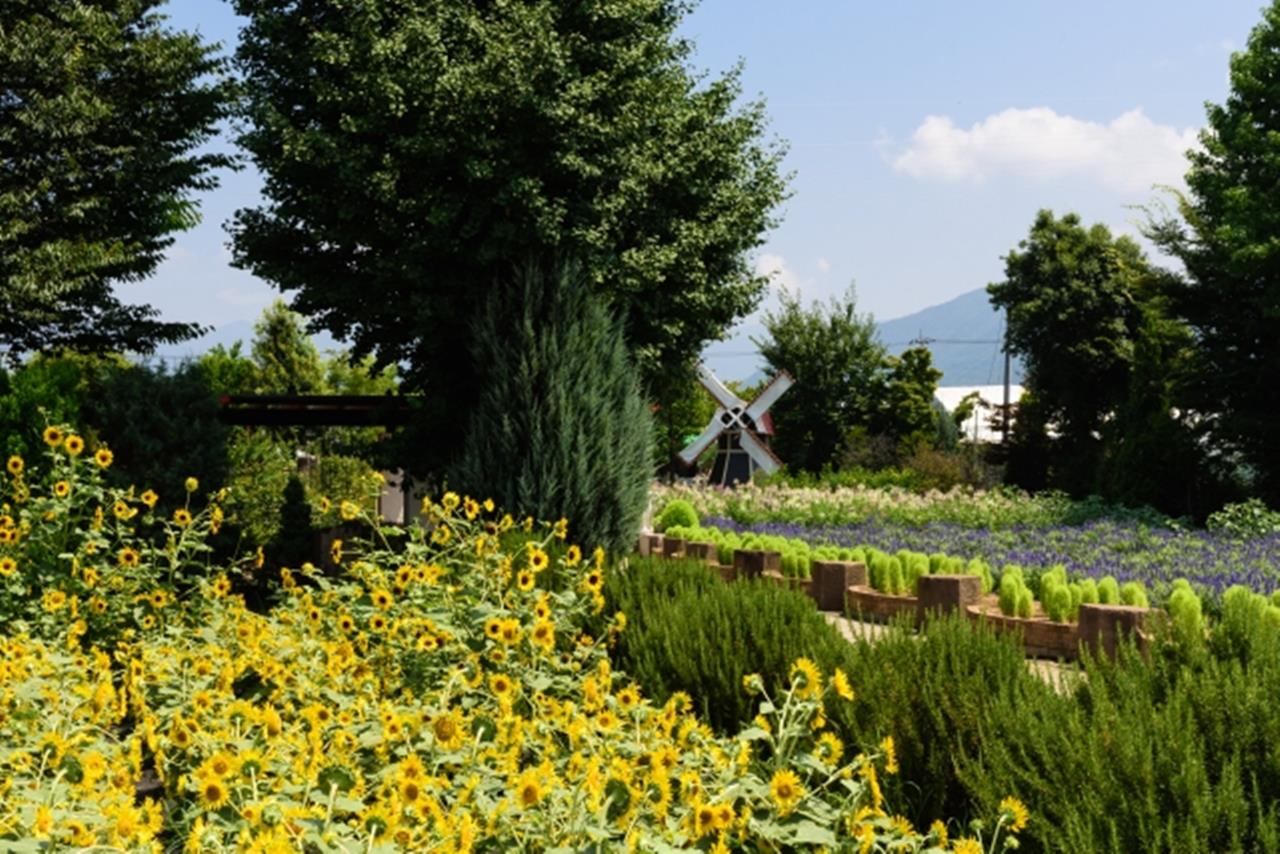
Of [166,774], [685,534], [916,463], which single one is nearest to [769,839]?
[166,774]

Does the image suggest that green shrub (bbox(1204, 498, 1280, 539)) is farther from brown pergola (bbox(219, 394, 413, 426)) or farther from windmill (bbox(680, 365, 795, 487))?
windmill (bbox(680, 365, 795, 487))

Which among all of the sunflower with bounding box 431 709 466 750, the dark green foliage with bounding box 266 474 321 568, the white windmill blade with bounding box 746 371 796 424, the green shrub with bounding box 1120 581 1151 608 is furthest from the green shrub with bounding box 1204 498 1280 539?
the sunflower with bounding box 431 709 466 750

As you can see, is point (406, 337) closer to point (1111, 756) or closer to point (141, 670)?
point (141, 670)

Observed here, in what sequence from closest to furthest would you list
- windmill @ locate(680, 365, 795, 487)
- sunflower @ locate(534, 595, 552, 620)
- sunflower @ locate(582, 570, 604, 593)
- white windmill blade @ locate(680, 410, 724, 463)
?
sunflower @ locate(534, 595, 552, 620) → sunflower @ locate(582, 570, 604, 593) → windmill @ locate(680, 365, 795, 487) → white windmill blade @ locate(680, 410, 724, 463)

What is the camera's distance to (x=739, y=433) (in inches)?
1313

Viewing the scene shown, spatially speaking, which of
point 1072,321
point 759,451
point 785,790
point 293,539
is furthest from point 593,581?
point 1072,321

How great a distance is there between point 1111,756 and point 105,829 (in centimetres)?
301

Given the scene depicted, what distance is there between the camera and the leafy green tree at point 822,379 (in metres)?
36.8

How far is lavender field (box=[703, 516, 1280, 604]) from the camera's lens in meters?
11.5

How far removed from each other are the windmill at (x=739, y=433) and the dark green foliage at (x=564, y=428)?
18932 millimetres

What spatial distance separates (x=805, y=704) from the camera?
3604 mm

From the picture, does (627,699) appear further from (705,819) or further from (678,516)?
(678,516)

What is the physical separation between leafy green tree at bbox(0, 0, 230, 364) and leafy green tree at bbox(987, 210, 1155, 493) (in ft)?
70.2

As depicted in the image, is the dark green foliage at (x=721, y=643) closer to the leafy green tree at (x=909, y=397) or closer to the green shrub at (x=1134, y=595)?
the green shrub at (x=1134, y=595)
